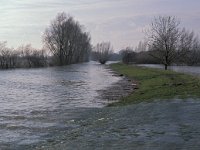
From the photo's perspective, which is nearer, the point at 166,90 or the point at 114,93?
the point at 166,90

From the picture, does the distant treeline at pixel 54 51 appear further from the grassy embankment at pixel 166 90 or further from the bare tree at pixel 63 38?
the grassy embankment at pixel 166 90

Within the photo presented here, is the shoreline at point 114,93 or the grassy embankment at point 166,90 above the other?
the grassy embankment at point 166,90

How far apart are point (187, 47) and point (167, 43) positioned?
8.71 metres

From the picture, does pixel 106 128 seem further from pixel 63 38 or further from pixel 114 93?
pixel 63 38

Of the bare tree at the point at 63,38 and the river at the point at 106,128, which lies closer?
the river at the point at 106,128

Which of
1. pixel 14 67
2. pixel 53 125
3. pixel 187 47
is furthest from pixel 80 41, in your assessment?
pixel 53 125

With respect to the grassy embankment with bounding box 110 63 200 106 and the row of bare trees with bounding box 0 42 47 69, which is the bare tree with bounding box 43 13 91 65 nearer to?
the row of bare trees with bounding box 0 42 47 69

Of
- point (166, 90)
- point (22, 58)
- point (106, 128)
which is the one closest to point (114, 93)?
point (166, 90)

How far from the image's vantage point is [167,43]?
61.7 m

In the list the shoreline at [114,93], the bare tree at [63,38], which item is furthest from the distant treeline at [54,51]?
the shoreline at [114,93]

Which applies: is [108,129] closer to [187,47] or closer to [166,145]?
[166,145]

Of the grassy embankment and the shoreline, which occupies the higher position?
the grassy embankment

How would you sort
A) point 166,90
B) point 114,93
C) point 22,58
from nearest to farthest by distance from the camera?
1. point 166,90
2. point 114,93
3. point 22,58

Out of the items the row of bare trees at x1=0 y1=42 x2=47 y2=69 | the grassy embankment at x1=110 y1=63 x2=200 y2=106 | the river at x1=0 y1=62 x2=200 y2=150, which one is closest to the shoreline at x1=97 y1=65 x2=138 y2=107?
the grassy embankment at x1=110 y1=63 x2=200 y2=106
